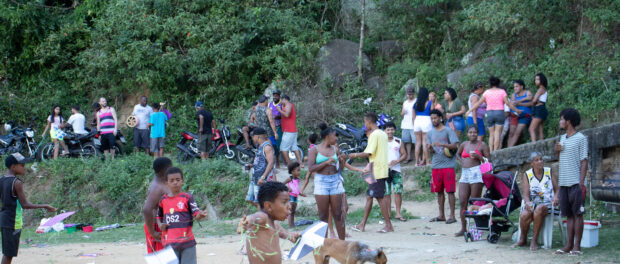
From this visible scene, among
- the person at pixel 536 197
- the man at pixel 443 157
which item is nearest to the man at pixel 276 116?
the man at pixel 443 157

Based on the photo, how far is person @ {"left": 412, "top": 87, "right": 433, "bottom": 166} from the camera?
13.6 m

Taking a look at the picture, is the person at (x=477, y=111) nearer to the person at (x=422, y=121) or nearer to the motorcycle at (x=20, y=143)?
the person at (x=422, y=121)

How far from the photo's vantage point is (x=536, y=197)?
8.10 m

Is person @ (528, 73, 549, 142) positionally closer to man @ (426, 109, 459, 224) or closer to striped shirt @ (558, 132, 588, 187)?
man @ (426, 109, 459, 224)

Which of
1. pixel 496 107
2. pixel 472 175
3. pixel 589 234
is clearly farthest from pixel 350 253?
pixel 496 107

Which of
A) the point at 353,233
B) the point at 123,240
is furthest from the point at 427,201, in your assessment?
the point at 123,240

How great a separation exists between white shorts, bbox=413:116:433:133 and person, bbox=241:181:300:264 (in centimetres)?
871

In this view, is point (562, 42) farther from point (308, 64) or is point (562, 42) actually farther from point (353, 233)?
point (353, 233)

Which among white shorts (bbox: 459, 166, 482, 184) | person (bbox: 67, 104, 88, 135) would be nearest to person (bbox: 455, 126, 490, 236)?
white shorts (bbox: 459, 166, 482, 184)

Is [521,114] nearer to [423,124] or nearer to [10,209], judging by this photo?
[423,124]

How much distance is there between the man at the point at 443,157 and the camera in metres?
10.2

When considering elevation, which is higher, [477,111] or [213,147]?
[477,111]

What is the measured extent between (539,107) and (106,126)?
34.9 ft

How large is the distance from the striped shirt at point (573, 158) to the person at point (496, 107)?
512 cm
